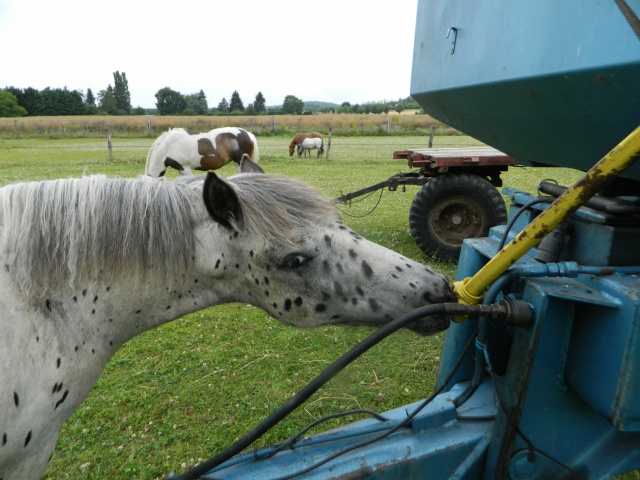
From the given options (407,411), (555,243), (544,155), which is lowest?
(407,411)

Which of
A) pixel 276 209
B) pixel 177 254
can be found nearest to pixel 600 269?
pixel 276 209

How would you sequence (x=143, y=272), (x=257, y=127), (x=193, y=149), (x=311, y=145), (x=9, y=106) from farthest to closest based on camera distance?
(x=9, y=106)
(x=257, y=127)
(x=311, y=145)
(x=193, y=149)
(x=143, y=272)

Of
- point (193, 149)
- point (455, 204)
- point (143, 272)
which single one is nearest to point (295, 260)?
point (143, 272)

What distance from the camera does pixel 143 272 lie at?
1.51 m

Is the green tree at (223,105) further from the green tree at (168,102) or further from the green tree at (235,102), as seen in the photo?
the green tree at (168,102)

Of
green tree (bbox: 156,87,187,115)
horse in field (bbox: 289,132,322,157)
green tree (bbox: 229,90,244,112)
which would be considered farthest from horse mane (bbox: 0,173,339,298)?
green tree (bbox: 229,90,244,112)

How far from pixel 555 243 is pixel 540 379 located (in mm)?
515

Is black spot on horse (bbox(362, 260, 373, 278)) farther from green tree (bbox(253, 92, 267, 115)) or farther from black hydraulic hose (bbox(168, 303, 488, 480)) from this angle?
green tree (bbox(253, 92, 267, 115))

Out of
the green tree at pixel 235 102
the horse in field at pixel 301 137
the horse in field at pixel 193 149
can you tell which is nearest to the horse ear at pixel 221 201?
the horse in field at pixel 193 149

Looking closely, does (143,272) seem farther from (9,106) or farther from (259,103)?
(259,103)

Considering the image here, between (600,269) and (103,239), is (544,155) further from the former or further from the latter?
(103,239)

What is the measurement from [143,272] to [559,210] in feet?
4.66

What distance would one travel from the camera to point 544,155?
184 centimetres

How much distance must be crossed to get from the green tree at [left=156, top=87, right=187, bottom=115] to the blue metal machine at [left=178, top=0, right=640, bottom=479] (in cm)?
6952
